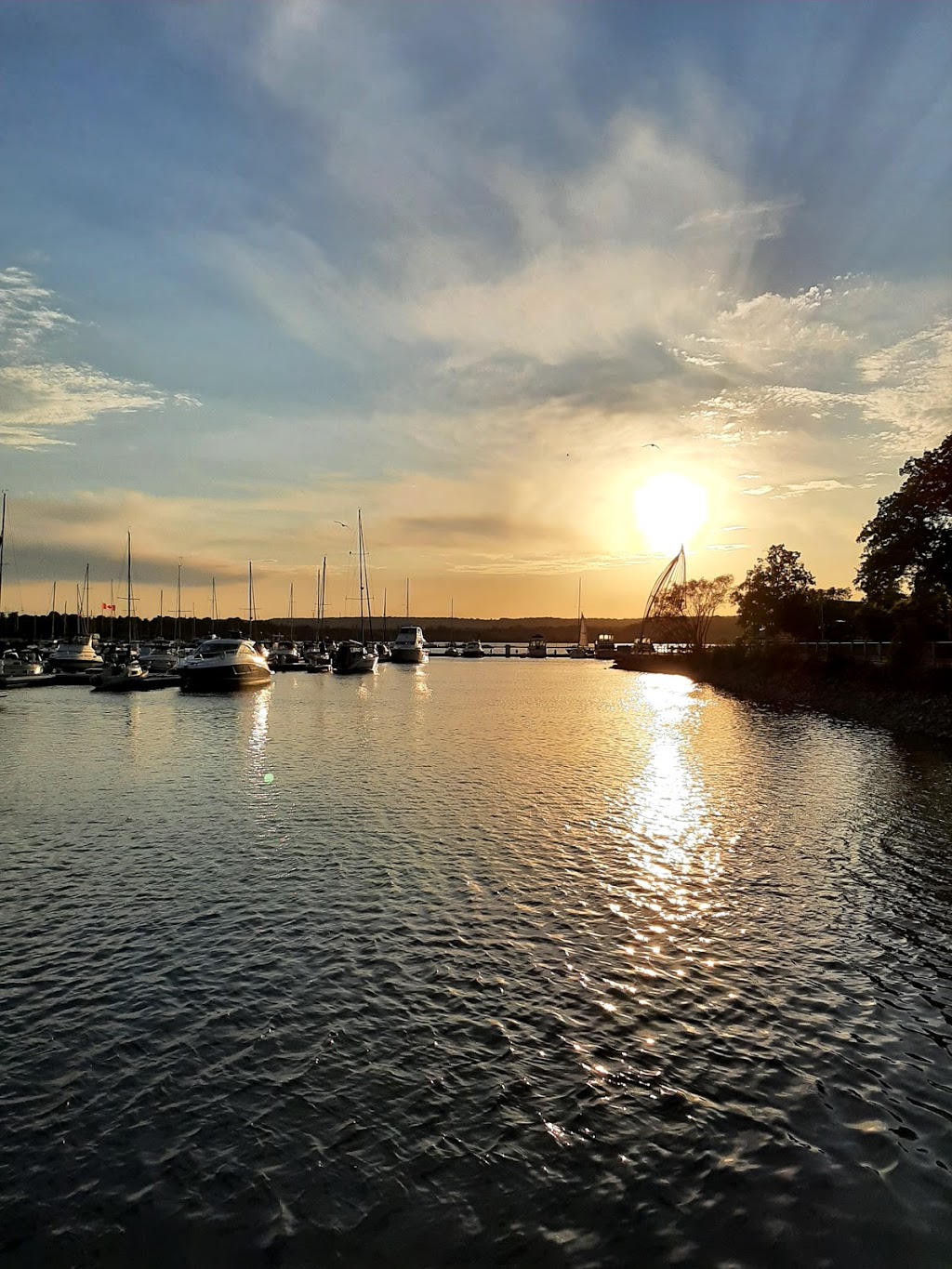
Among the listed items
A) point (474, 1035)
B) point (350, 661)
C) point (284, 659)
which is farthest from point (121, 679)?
point (474, 1035)

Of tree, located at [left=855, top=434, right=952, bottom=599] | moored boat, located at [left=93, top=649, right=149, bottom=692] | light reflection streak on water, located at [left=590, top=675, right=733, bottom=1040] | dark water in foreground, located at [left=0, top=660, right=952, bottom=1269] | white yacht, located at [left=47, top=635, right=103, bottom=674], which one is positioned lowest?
light reflection streak on water, located at [left=590, top=675, right=733, bottom=1040]

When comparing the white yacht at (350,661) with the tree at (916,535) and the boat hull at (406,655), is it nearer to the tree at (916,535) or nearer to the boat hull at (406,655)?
the boat hull at (406,655)

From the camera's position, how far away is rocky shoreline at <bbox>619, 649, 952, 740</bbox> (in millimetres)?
53719

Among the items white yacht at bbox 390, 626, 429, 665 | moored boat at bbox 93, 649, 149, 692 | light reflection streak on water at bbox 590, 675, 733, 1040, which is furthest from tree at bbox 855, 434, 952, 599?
white yacht at bbox 390, 626, 429, 665

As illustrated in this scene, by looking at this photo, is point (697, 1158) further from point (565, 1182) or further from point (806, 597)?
point (806, 597)

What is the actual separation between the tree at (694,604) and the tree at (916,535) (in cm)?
9622

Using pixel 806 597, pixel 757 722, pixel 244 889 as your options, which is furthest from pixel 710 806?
pixel 806 597

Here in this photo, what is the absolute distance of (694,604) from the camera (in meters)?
160

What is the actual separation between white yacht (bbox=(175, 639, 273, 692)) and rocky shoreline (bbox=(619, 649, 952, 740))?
183 ft

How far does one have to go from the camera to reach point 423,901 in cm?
1812

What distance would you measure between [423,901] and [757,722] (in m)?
47.8

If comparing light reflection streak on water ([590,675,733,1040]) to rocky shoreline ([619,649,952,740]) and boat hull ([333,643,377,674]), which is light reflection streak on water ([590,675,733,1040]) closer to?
rocky shoreline ([619,649,952,740])

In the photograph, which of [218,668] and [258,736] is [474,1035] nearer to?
[258,736]

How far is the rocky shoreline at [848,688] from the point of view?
53.7 meters
